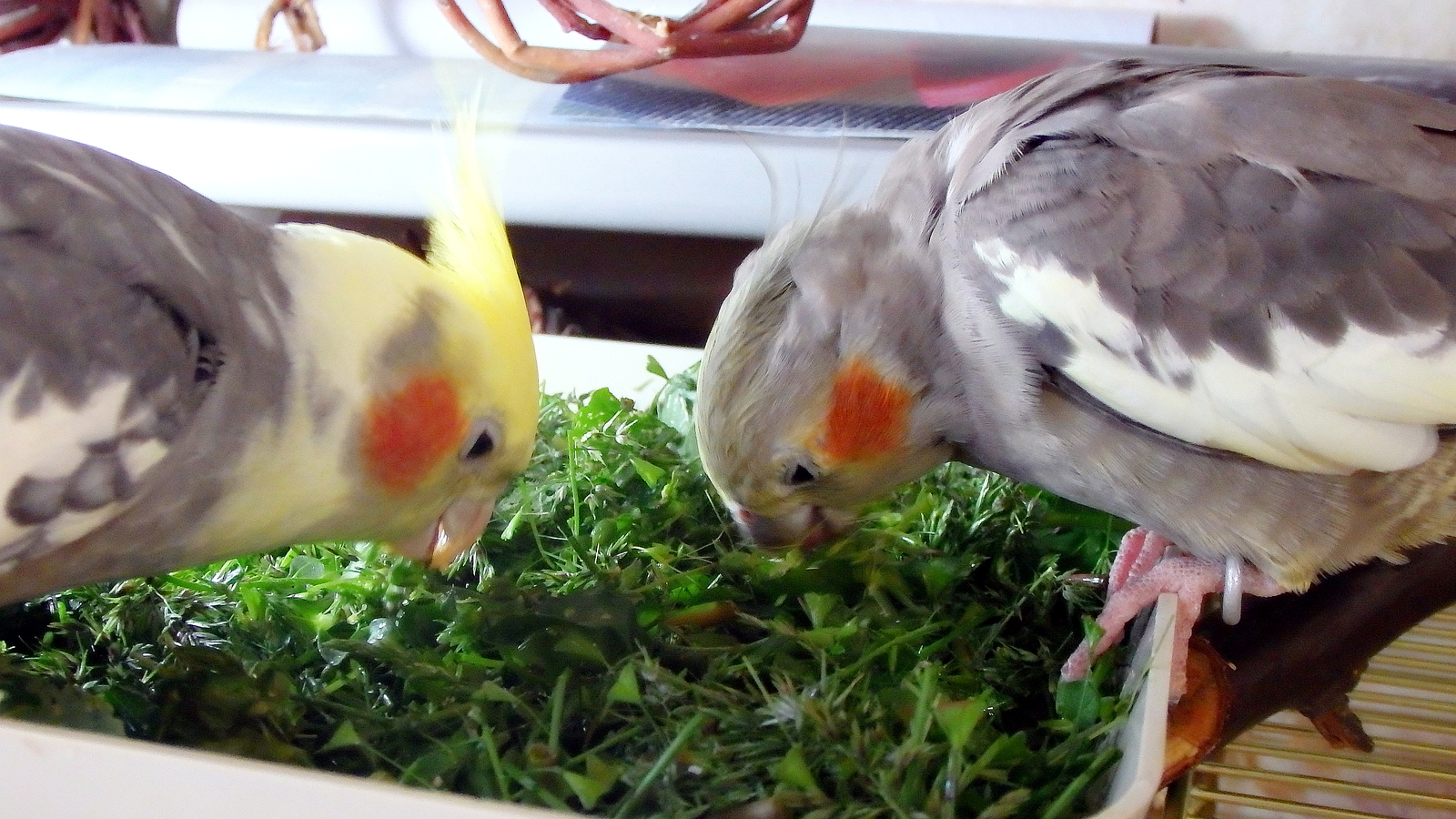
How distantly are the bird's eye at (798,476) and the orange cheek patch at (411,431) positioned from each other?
0.31 metres

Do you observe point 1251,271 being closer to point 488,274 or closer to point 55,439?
point 488,274

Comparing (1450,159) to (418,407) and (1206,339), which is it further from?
(418,407)

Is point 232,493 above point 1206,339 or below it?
below

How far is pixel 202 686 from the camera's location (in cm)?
86

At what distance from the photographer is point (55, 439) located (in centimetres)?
74

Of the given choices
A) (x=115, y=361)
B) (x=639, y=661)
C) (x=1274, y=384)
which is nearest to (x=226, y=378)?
(x=115, y=361)

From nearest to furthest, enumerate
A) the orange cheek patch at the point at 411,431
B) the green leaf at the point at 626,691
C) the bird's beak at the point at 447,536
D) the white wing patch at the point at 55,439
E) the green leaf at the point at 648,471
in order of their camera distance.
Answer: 1. the white wing patch at the point at 55,439
2. the green leaf at the point at 626,691
3. the orange cheek patch at the point at 411,431
4. the bird's beak at the point at 447,536
5. the green leaf at the point at 648,471

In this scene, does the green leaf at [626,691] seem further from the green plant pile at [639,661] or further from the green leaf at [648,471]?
the green leaf at [648,471]

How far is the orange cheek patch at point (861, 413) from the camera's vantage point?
991mm

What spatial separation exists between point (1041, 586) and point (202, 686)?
0.76 metres

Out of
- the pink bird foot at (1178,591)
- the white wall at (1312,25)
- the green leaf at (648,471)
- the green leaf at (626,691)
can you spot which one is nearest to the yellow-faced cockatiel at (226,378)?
the green leaf at (648,471)

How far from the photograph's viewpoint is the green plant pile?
0.77 m

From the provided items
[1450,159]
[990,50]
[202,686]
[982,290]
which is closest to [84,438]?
[202,686]

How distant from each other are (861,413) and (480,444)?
14.2 inches
